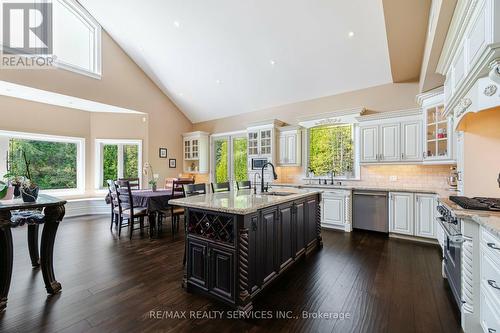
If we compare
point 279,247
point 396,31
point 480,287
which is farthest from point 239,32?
point 480,287

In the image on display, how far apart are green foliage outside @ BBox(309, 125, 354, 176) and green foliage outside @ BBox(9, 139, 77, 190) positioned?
6440mm

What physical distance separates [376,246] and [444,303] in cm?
157

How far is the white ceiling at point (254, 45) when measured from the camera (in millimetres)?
3828

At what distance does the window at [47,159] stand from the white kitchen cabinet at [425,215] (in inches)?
312

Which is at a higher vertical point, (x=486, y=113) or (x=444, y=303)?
(x=486, y=113)

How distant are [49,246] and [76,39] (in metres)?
5.25

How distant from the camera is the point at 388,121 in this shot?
4.30 meters

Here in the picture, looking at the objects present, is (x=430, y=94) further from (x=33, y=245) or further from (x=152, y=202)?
(x=33, y=245)

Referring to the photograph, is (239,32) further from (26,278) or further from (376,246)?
(26,278)

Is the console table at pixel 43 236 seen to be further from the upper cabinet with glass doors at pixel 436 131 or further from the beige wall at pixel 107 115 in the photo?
the upper cabinet with glass doors at pixel 436 131

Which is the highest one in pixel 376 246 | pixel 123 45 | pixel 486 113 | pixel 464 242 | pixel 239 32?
pixel 123 45

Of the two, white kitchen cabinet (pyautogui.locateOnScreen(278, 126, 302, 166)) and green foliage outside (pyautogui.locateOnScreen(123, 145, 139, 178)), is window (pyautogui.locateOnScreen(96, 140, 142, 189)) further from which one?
white kitchen cabinet (pyautogui.locateOnScreen(278, 126, 302, 166))

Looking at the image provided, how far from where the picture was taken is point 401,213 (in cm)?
399

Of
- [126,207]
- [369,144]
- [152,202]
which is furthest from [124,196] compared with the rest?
[369,144]
